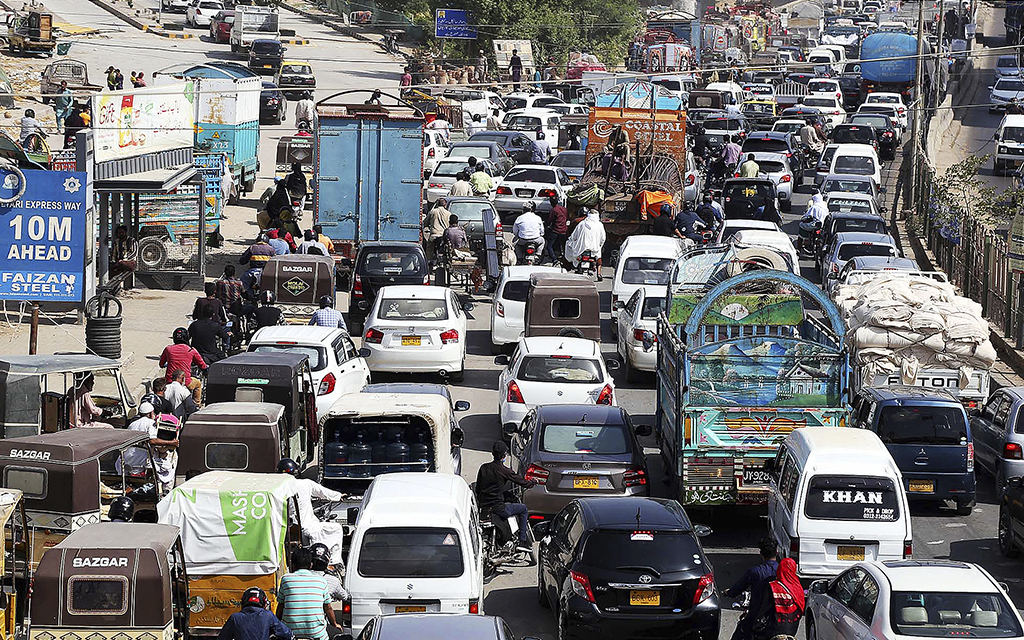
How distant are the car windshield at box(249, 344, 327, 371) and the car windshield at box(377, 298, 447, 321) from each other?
2769 millimetres

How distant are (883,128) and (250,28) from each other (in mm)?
36083

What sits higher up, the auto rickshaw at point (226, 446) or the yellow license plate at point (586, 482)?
the auto rickshaw at point (226, 446)

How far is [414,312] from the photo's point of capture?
23.7 metres

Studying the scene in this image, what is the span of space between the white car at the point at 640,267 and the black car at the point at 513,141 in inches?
717

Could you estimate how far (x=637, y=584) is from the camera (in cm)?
1301

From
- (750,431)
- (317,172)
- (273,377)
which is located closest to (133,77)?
(317,172)

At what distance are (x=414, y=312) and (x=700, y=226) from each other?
1173 cm

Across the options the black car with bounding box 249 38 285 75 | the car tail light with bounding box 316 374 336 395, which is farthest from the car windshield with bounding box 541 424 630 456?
the black car with bounding box 249 38 285 75

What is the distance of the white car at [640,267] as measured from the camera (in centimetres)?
2748

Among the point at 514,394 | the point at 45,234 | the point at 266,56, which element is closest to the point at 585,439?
the point at 514,394

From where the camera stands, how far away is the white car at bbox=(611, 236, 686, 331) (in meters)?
27.5

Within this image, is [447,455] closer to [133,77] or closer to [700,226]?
[700,226]

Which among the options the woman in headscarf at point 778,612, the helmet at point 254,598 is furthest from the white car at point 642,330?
the helmet at point 254,598

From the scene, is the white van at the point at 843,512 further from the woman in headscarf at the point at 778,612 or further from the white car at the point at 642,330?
the white car at the point at 642,330
